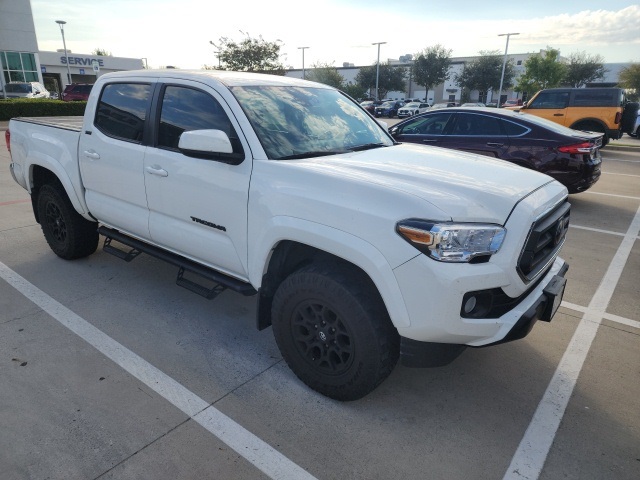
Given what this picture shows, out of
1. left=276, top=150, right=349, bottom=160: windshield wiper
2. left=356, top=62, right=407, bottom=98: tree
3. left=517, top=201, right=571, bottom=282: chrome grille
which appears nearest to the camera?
left=517, top=201, right=571, bottom=282: chrome grille

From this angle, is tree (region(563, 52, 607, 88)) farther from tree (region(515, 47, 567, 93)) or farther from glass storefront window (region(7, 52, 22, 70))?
glass storefront window (region(7, 52, 22, 70))

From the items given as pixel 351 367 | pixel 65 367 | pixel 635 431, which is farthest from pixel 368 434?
pixel 65 367

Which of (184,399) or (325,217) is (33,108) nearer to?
(184,399)

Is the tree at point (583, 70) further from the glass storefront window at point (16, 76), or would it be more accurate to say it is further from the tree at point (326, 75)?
the glass storefront window at point (16, 76)

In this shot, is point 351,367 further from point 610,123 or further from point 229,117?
point 610,123

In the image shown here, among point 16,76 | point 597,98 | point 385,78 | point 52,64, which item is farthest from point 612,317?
point 385,78

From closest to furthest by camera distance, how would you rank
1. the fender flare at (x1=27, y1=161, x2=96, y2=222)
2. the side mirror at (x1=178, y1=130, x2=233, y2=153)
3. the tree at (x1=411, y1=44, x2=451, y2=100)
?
the side mirror at (x1=178, y1=130, x2=233, y2=153) < the fender flare at (x1=27, y1=161, x2=96, y2=222) < the tree at (x1=411, y1=44, x2=451, y2=100)

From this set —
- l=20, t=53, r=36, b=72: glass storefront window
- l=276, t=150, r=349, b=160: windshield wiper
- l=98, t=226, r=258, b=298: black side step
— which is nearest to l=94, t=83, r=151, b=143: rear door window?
l=98, t=226, r=258, b=298: black side step

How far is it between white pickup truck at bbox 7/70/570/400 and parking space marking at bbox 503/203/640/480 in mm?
577

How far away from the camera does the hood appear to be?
229 centimetres

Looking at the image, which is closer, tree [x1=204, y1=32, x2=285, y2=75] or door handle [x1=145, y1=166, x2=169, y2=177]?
door handle [x1=145, y1=166, x2=169, y2=177]

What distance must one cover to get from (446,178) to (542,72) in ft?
142

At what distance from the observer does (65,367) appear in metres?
3.05

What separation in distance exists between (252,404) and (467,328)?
1372 mm
